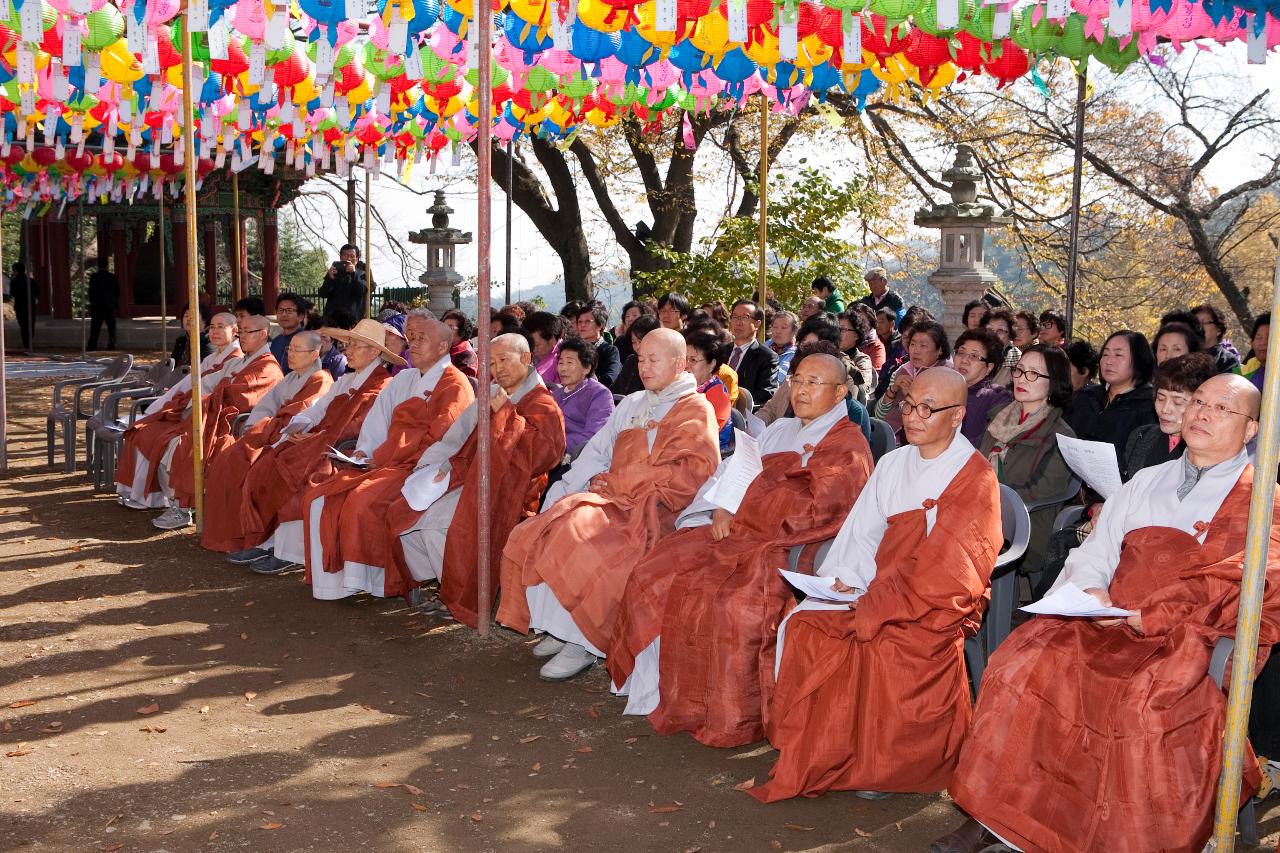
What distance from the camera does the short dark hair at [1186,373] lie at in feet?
14.3

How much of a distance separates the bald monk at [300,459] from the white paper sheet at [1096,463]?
3.99 m

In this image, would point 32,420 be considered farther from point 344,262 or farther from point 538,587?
point 538,587

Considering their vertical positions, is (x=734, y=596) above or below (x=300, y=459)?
below

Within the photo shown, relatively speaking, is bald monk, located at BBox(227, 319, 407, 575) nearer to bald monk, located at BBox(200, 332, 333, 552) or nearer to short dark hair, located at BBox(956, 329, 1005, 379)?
bald monk, located at BBox(200, 332, 333, 552)

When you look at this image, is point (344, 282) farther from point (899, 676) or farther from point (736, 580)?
point (899, 676)

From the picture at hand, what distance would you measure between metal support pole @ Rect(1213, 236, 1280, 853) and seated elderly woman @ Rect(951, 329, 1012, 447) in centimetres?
289

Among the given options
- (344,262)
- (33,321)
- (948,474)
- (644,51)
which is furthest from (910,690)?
(33,321)

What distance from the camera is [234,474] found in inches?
299

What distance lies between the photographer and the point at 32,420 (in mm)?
13969

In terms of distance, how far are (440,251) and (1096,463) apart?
14204 millimetres

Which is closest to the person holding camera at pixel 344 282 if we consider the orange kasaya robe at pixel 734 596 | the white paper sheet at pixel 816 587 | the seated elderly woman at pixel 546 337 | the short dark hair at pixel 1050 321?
the seated elderly woman at pixel 546 337

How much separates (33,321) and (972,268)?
63.0ft

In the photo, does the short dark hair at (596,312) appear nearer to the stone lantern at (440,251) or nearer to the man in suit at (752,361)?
the man in suit at (752,361)

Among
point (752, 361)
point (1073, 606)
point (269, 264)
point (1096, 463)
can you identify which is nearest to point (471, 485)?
point (752, 361)
